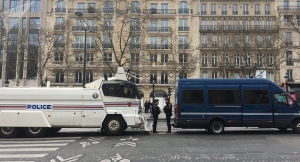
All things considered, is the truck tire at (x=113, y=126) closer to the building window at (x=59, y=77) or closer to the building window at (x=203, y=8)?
the building window at (x=59, y=77)

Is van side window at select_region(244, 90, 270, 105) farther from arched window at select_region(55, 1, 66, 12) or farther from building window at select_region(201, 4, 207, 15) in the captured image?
arched window at select_region(55, 1, 66, 12)

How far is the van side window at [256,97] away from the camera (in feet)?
42.6

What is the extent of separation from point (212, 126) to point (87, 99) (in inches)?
241

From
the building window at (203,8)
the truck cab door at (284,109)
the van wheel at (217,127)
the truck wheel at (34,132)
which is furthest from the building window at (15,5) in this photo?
the truck cab door at (284,109)

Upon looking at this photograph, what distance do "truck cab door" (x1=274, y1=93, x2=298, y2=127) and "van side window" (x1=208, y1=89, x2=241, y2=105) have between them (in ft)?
6.18

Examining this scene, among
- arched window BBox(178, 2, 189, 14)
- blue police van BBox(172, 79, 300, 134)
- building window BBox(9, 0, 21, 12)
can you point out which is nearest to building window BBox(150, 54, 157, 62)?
arched window BBox(178, 2, 189, 14)

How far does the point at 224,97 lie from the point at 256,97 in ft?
5.16

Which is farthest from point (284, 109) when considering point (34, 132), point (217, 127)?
point (34, 132)

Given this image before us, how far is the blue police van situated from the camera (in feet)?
42.2

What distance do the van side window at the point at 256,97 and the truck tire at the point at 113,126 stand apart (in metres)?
6.18

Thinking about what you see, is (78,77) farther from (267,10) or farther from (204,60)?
(267,10)

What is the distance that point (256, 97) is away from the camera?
1302 centimetres

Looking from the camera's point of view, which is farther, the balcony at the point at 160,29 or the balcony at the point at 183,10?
the balcony at the point at 183,10

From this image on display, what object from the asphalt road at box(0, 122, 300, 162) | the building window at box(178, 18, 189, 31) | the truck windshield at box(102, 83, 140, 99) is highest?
the building window at box(178, 18, 189, 31)
